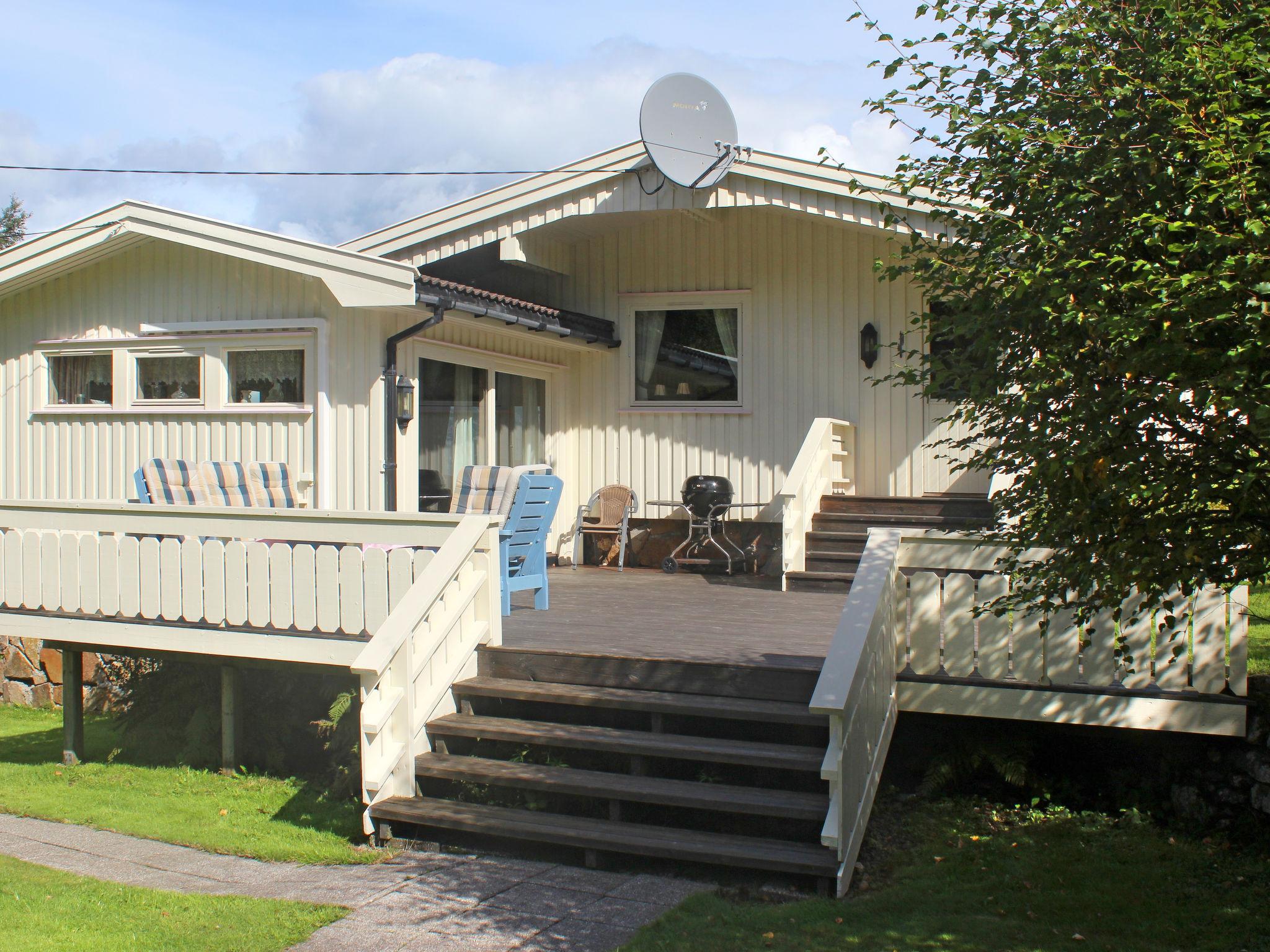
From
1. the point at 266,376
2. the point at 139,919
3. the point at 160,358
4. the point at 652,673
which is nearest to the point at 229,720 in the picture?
the point at 139,919

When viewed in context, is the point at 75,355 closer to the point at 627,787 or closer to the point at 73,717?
the point at 73,717

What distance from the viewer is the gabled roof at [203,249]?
8.88m

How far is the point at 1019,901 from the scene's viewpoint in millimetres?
4719

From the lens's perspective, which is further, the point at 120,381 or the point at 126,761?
the point at 120,381

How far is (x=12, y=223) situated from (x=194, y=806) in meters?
53.5

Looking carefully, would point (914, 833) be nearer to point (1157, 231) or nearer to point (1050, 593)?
point (1050, 593)

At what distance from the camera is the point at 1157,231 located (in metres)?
3.02

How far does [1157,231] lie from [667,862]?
11.1 feet

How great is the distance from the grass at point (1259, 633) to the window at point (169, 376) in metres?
8.50

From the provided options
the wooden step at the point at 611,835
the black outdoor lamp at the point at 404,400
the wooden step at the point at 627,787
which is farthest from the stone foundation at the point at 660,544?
the wooden step at the point at 611,835

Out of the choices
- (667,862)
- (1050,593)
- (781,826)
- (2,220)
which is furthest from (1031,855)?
(2,220)

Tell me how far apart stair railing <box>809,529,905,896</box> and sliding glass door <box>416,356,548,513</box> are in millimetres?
4290

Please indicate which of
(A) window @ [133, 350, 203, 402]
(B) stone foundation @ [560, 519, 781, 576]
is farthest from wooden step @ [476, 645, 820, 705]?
(A) window @ [133, 350, 203, 402]

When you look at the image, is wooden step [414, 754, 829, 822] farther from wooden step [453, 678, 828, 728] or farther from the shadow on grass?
the shadow on grass
